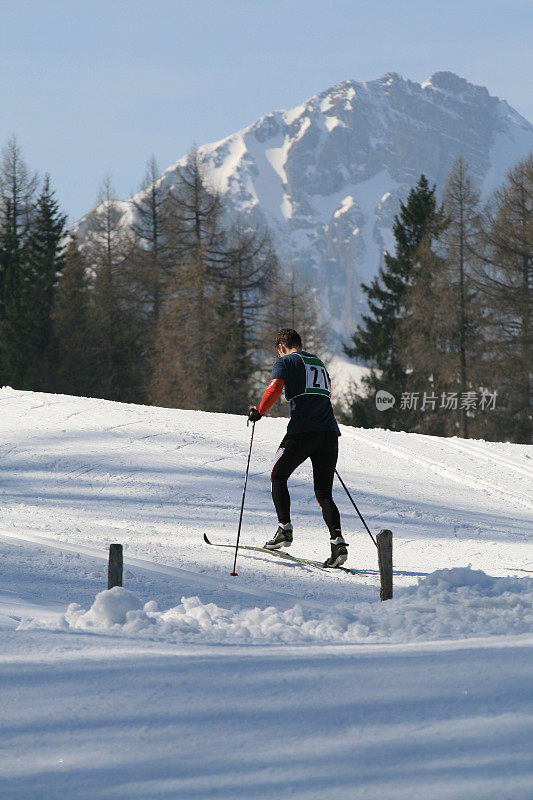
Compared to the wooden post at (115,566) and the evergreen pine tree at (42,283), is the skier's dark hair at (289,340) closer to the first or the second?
the wooden post at (115,566)

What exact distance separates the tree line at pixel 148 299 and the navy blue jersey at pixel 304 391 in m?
26.0

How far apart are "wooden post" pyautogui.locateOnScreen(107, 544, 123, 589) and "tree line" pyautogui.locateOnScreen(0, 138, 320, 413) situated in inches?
1078

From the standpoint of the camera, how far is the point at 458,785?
2289 mm

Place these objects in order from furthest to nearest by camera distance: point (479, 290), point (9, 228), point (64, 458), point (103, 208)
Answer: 1. point (103, 208)
2. point (9, 228)
3. point (479, 290)
4. point (64, 458)

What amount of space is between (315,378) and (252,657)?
12.2ft

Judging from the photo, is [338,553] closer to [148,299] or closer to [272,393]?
[272,393]

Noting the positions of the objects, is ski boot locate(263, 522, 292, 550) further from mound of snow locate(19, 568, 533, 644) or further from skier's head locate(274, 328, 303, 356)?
mound of snow locate(19, 568, 533, 644)

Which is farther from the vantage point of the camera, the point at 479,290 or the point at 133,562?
the point at 479,290

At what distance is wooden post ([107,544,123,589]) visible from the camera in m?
5.21

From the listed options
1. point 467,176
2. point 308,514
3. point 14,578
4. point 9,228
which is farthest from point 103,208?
point 14,578

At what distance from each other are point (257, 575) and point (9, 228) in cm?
4015

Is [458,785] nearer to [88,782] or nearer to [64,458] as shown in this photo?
[88,782]

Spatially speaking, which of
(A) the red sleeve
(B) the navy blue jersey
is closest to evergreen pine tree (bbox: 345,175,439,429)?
(B) the navy blue jersey

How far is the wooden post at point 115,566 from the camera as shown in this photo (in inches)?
205
